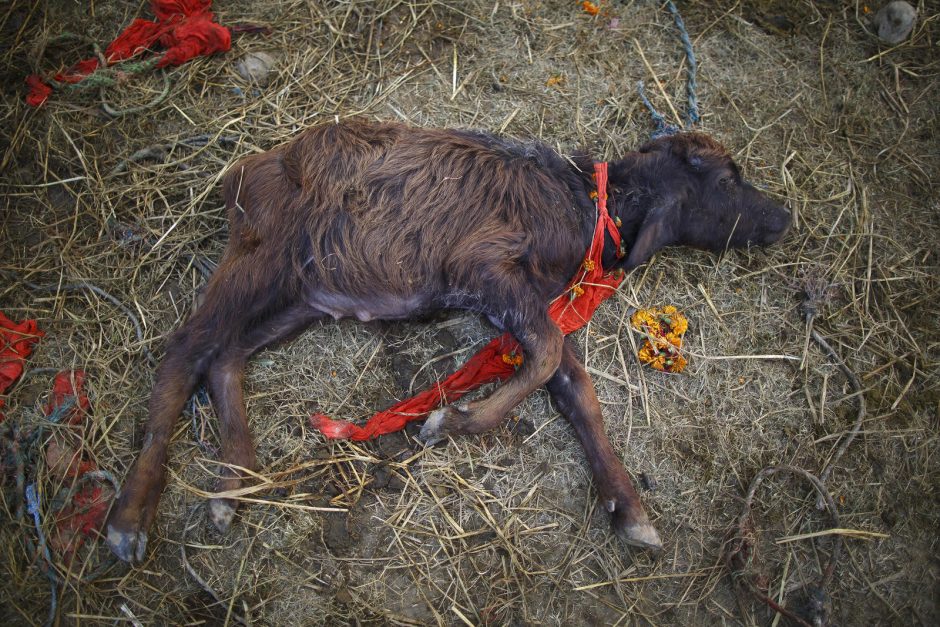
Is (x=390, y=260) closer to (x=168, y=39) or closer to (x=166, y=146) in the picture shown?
(x=166, y=146)

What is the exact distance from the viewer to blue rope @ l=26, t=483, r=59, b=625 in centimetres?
303

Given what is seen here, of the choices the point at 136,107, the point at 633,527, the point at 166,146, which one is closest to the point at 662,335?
the point at 633,527

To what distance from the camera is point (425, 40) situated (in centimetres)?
445

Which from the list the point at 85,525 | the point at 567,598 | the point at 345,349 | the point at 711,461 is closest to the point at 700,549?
the point at 711,461

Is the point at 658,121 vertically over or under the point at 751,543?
over

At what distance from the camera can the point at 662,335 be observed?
3.79 m

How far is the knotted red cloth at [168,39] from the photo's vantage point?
411 centimetres

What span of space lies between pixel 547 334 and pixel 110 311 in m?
2.82

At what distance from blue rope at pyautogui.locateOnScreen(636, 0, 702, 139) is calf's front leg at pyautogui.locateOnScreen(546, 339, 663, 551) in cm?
187

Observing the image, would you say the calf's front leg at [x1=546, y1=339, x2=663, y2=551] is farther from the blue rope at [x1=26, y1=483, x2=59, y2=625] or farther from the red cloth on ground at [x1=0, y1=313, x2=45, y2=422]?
the red cloth on ground at [x1=0, y1=313, x2=45, y2=422]

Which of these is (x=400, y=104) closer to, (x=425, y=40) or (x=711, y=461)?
(x=425, y=40)

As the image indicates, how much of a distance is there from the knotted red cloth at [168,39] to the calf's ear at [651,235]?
131 inches

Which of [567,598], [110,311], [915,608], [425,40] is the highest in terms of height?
[425,40]

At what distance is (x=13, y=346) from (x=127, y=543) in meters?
1.50
